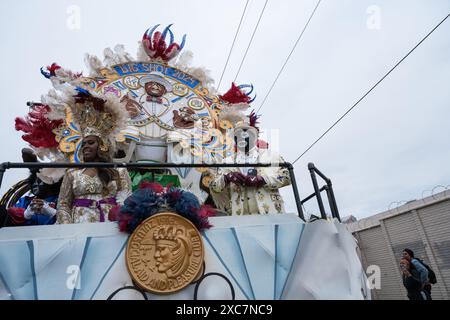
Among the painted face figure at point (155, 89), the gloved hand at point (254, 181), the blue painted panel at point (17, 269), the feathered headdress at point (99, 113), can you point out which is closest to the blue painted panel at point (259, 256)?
the blue painted panel at point (17, 269)

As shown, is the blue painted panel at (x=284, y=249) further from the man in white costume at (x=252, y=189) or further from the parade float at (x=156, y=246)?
the man in white costume at (x=252, y=189)

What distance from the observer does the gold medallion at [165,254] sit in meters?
1.86

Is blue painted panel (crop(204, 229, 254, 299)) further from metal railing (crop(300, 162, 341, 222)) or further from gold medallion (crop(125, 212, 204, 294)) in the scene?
metal railing (crop(300, 162, 341, 222))

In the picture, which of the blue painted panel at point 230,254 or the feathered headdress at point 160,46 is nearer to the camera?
the blue painted panel at point 230,254

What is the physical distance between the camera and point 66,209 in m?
2.76

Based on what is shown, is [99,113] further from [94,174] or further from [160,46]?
[160,46]

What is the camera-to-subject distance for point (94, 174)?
2.92 metres

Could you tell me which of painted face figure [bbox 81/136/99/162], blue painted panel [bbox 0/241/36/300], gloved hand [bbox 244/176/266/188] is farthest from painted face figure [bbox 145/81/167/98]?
blue painted panel [bbox 0/241/36/300]

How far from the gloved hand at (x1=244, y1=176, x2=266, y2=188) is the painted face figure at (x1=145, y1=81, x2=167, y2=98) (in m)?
2.74

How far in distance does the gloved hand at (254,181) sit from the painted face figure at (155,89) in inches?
108

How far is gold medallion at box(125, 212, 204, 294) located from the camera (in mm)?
1861

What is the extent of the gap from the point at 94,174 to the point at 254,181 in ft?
6.87

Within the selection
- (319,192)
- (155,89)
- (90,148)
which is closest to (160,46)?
(155,89)
